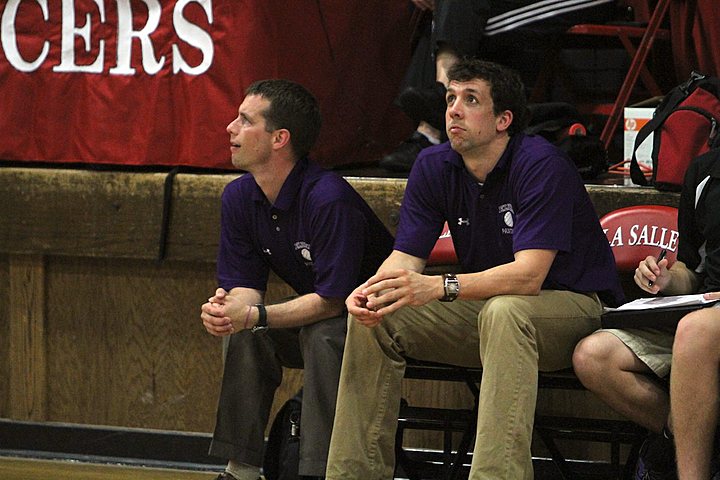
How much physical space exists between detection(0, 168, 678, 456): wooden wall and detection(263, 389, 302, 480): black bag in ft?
2.02

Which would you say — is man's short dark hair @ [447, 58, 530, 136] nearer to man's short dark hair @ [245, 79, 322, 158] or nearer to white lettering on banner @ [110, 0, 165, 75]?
man's short dark hair @ [245, 79, 322, 158]

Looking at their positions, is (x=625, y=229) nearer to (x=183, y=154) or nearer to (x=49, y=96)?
(x=183, y=154)

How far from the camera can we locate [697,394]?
3.19 metres

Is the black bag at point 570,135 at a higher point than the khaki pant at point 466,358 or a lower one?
higher

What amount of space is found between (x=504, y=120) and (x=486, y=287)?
519mm

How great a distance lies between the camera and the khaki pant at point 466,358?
3.25m

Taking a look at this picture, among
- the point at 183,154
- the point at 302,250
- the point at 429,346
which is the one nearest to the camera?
the point at 429,346

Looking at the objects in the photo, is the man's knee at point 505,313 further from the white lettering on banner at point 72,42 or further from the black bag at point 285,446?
the white lettering on banner at point 72,42

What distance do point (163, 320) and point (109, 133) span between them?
70cm

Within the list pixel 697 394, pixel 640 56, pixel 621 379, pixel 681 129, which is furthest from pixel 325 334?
pixel 640 56

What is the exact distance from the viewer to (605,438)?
3.69 metres

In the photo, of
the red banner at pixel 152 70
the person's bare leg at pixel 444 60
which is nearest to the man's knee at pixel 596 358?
the person's bare leg at pixel 444 60

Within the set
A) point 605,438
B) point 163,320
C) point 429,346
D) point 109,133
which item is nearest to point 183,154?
point 109,133

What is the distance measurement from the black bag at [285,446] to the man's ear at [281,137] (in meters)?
0.78
